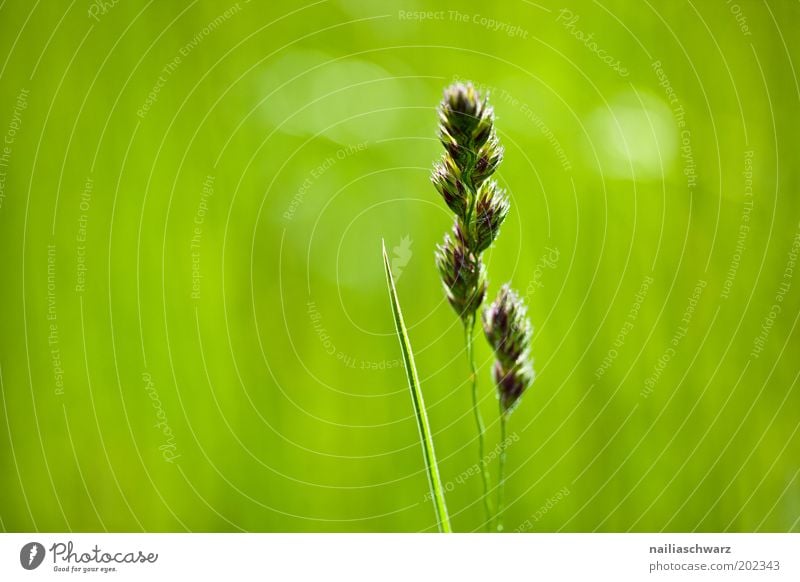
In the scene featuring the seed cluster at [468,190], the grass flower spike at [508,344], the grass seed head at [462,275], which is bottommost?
the grass flower spike at [508,344]

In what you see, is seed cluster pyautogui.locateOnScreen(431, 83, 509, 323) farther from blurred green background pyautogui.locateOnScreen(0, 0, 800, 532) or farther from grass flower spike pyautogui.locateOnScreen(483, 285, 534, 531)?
blurred green background pyautogui.locateOnScreen(0, 0, 800, 532)

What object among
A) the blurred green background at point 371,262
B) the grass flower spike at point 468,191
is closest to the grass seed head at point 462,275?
the grass flower spike at point 468,191

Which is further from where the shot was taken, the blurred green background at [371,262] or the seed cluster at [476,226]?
the blurred green background at [371,262]

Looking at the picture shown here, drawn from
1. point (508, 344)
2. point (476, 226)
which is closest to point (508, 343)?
point (508, 344)

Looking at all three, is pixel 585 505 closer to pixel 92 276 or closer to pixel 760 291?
pixel 760 291

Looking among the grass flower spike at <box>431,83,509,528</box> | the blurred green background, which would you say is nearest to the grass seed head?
the grass flower spike at <box>431,83,509,528</box>
